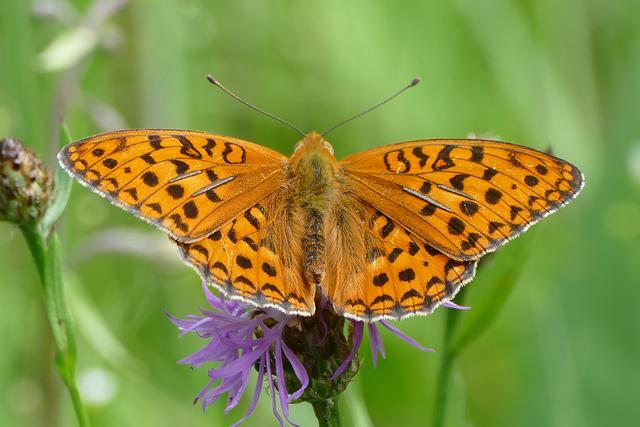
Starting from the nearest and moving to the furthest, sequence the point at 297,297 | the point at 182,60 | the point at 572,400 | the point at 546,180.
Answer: the point at 297,297, the point at 546,180, the point at 572,400, the point at 182,60

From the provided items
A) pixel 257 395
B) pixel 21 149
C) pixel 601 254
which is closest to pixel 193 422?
pixel 257 395

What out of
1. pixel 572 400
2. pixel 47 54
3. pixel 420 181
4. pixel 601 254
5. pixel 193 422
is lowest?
pixel 193 422

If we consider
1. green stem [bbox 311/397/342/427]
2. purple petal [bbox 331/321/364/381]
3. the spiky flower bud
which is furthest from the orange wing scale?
the spiky flower bud

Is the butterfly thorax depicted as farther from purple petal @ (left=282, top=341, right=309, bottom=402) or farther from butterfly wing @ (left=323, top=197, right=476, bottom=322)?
purple petal @ (left=282, top=341, right=309, bottom=402)

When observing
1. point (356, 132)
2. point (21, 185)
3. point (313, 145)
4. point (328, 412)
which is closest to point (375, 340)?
point (328, 412)

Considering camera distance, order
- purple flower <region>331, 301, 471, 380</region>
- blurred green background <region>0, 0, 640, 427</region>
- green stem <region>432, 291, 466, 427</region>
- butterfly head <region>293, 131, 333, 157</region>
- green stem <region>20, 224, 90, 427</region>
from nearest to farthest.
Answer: green stem <region>20, 224, 90, 427</region>, purple flower <region>331, 301, 471, 380</region>, green stem <region>432, 291, 466, 427</region>, butterfly head <region>293, 131, 333, 157</region>, blurred green background <region>0, 0, 640, 427</region>

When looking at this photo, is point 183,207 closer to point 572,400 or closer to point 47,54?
point 47,54

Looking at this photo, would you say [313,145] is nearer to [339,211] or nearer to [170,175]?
[339,211]
